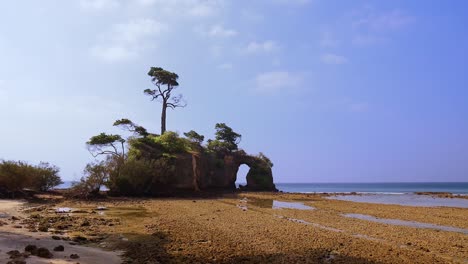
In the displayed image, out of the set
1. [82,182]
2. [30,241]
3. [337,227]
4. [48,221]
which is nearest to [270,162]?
[82,182]

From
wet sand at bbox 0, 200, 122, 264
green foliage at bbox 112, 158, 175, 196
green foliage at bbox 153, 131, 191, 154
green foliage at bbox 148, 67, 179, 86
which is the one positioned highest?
green foliage at bbox 148, 67, 179, 86

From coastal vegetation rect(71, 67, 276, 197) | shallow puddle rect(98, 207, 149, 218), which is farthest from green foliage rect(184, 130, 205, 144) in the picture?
shallow puddle rect(98, 207, 149, 218)

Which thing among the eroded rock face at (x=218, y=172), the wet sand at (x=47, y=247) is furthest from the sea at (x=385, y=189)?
the wet sand at (x=47, y=247)

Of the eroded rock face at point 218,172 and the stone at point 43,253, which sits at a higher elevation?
the eroded rock face at point 218,172

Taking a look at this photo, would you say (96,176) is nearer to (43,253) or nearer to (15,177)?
(15,177)

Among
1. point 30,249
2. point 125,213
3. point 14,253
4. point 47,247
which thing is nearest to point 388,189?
point 125,213

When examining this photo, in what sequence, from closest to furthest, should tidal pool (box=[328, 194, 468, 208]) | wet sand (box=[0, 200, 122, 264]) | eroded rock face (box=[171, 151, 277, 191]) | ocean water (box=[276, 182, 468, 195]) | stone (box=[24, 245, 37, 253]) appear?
wet sand (box=[0, 200, 122, 264]) → stone (box=[24, 245, 37, 253]) → tidal pool (box=[328, 194, 468, 208]) → eroded rock face (box=[171, 151, 277, 191]) → ocean water (box=[276, 182, 468, 195])

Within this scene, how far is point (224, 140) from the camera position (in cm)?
5391

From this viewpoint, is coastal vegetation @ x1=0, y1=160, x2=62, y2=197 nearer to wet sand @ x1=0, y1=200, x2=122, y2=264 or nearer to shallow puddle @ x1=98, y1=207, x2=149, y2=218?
shallow puddle @ x1=98, y1=207, x2=149, y2=218

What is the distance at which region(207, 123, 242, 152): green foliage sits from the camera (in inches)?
2020

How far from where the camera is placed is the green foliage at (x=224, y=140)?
51.3m

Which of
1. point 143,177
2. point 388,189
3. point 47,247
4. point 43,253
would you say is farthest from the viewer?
point 388,189

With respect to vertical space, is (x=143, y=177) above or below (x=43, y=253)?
above

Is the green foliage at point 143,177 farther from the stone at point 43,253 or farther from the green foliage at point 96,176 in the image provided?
the stone at point 43,253
